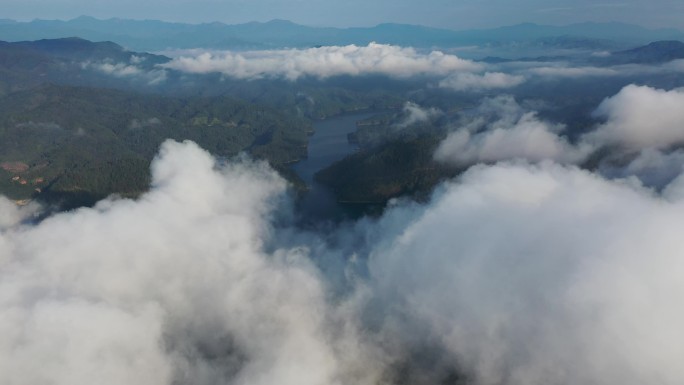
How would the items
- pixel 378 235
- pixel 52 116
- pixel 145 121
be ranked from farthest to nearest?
pixel 145 121 < pixel 52 116 < pixel 378 235

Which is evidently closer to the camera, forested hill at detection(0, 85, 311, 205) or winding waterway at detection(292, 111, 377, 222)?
winding waterway at detection(292, 111, 377, 222)

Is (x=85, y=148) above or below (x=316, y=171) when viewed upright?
above

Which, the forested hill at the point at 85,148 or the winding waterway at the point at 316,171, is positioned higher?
the forested hill at the point at 85,148

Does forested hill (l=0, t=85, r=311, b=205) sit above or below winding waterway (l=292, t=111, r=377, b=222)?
above

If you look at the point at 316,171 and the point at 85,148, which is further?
the point at 85,148

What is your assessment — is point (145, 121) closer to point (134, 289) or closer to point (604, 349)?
point (134, 289)

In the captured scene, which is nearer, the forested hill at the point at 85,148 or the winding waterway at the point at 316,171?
the winding waterway at the point at 316,171

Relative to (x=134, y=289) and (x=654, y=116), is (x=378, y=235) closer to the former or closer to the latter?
(x=134, y=289)

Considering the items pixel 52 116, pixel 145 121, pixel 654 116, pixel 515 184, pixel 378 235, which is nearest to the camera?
pixel 515 184

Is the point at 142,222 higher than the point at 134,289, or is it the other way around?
the point at 142,222

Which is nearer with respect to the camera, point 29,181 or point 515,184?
point 515,184

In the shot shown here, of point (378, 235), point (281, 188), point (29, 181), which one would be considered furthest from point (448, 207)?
point (29, 181)
